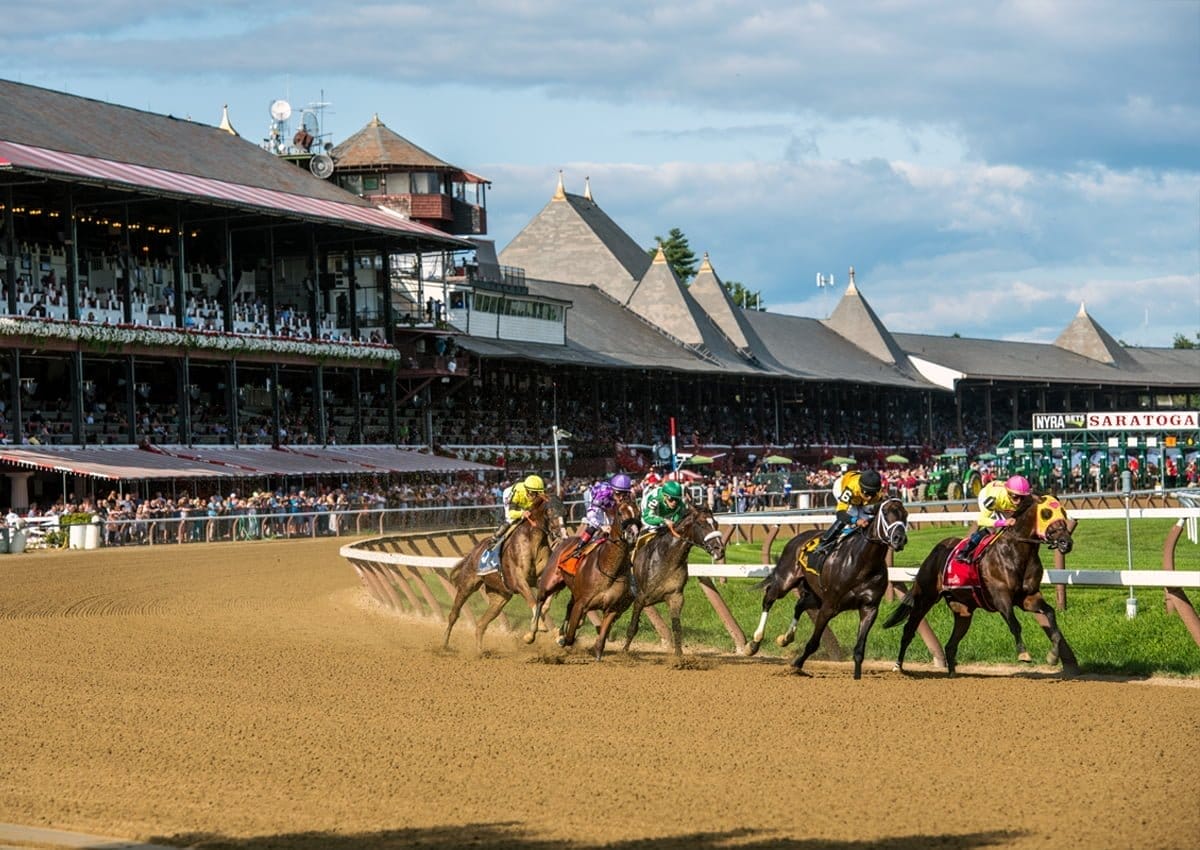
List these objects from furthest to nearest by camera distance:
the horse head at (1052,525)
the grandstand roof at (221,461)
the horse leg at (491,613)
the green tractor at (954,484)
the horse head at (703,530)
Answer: the green tractor at (954,484)
the grandstand roof at (221,461)
the horse leg at (491,613)
the horse head at (703,530)
the horse head at (1052,525)

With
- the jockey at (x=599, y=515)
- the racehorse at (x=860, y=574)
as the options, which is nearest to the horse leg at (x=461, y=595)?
the jockey at (x=599, y=515)

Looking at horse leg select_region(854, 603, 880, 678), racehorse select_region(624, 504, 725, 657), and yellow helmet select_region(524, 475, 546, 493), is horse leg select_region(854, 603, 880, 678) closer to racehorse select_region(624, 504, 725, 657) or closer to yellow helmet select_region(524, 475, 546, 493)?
racehorse select_region(624, 504, 725, 657)

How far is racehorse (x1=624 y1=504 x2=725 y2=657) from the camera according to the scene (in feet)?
46.3

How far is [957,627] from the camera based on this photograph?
13.1m

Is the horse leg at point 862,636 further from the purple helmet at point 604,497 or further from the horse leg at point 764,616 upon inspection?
the purple helmet at point 604,497

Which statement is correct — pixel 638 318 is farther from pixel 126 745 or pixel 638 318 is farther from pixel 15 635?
pixel 126 745

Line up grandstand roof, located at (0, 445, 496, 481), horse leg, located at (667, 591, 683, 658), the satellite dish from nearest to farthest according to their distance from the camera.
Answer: horse leg, located at (667, 591, 683, 658) < grandstand roof, located at (0, 445, 496, 481) < the satellite dish

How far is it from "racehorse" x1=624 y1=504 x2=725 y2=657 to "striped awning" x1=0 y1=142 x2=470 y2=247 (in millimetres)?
27393

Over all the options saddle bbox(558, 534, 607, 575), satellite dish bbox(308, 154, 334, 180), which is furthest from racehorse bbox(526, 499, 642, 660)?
satellite dish bbox(308, 154, 334, 180)

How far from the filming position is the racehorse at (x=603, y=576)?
14.4 m

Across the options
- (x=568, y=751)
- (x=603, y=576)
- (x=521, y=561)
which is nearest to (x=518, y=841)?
(x=568, y=751)

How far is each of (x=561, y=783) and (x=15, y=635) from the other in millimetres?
9932

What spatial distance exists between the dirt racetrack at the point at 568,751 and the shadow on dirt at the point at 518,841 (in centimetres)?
2

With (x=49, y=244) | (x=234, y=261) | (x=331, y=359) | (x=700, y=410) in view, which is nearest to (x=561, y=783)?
(x=49, y=244)
